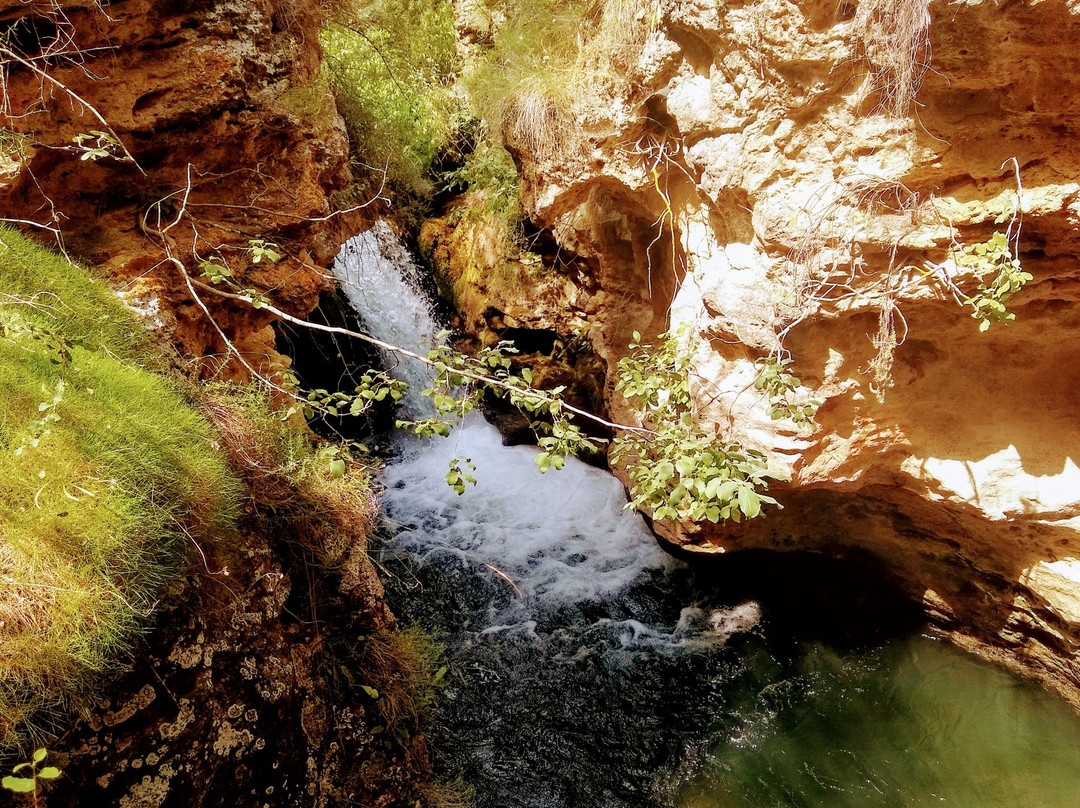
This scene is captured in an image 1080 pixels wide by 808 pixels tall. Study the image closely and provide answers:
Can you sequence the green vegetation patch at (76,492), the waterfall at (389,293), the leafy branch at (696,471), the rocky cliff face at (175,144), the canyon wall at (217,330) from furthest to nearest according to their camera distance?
the waterfall at (389,293) < the rocky cliff face at (175,144) < the canyon wall at (217,330) < the leafy branch at (696,471) < the green vegetation patch at (76,492)

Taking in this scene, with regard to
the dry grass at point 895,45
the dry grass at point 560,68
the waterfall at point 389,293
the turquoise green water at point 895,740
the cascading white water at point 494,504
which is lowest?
Result: the turquoise green water at point 895,740

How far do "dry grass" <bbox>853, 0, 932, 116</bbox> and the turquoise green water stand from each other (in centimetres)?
393

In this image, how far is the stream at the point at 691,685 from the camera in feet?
11.4

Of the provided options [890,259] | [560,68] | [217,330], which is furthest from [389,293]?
[890,259]

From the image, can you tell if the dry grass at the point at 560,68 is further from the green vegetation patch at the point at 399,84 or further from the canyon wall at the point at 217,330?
the canyon wall at the point at 217,330

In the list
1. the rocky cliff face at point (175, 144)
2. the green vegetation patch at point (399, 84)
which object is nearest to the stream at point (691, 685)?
the rocky cliff face at point (175, 144)

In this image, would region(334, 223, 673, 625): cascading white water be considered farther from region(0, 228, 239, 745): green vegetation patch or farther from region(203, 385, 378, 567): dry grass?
region(0, 228, 239, 745): green vegetation patch

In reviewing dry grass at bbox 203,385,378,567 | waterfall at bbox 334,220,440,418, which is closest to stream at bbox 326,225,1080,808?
dry grass at bbox 203,385,378,567

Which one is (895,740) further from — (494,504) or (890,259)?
(494,504)

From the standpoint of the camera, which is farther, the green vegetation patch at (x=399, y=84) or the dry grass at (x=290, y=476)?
the green vegetation patch at (x=399, y=84)

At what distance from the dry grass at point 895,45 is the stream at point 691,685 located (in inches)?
126

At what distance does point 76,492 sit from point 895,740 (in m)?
4.95

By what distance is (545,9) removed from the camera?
4.31 metres

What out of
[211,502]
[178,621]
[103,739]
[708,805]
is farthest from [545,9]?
[708,805]
